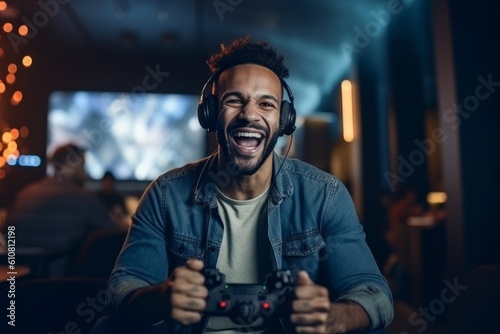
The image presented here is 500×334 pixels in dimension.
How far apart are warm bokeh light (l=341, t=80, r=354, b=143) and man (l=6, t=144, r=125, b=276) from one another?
4757 millimetres

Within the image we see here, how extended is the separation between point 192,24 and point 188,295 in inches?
226

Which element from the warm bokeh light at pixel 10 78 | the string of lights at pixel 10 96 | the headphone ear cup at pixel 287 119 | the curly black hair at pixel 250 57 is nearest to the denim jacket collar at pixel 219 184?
the headphone ear cup at pixel 287 119

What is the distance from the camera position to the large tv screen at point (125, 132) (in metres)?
6.67

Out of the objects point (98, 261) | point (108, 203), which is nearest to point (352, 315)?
point (98, 261)

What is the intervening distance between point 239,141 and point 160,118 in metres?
5.45

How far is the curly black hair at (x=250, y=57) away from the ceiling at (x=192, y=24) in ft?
13.9

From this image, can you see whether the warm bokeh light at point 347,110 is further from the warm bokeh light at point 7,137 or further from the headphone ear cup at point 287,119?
the headphone ear cup at point 287,119

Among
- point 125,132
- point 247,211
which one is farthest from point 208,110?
point 125,132

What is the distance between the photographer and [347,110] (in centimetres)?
738

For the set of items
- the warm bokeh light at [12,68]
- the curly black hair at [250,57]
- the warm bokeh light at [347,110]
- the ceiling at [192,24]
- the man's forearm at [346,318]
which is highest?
the ceiling at [192,24]

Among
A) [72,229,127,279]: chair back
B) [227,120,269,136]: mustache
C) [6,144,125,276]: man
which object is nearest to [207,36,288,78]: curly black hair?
[227,120,269,136]: mustache

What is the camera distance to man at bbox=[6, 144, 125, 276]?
3.13 meters

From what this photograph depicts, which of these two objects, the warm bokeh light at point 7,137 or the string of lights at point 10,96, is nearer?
the string of lights at point 10,96

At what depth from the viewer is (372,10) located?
19.7 feet
